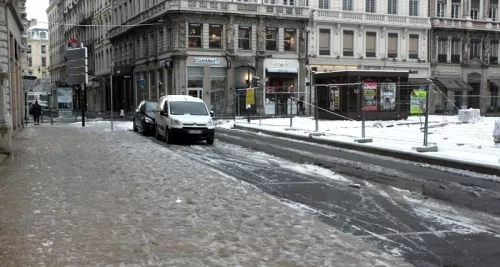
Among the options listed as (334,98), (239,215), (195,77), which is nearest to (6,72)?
(239,215)

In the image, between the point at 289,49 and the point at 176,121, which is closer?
the point at 176,121

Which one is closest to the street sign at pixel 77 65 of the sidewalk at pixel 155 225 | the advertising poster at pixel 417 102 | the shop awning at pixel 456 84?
the advertising poster at pixel 417 102

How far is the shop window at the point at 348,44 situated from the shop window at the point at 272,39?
280 inches

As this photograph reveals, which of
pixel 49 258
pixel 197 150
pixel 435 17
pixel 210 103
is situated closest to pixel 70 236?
pixel 49 258

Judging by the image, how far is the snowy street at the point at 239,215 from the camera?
5.38m

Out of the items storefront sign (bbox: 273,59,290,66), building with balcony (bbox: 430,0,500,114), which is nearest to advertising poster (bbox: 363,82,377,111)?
storefront sign (bbox: 273,59,290,66)

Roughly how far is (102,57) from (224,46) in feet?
99.2

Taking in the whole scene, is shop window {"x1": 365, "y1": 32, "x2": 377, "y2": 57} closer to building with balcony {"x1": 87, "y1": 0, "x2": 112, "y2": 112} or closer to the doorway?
the doorway

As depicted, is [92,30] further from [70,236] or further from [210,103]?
[70,236]

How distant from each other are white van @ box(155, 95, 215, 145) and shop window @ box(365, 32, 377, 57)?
33.3 meters

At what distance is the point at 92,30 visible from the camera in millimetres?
72812

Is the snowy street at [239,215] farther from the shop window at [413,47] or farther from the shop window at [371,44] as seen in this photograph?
the shop window at [413,47]

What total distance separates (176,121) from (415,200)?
1115 cm

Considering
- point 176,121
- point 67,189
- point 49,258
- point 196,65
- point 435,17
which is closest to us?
A: point 49,258
